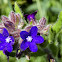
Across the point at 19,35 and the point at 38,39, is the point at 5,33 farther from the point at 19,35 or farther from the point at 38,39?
the point at 38,39

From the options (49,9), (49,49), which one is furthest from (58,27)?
(49,9)

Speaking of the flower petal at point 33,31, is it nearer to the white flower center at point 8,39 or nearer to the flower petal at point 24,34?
the flower petal at point 24,34

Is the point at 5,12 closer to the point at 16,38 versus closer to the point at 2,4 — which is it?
the point at 2,4

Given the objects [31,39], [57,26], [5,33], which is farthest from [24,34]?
[57,26]

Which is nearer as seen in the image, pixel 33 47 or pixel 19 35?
pixel 33 47

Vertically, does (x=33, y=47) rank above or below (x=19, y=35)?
below

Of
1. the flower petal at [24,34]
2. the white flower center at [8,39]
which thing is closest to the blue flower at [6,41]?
the white flower center at [8,39]

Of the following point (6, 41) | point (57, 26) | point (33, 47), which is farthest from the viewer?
point (57, 26)

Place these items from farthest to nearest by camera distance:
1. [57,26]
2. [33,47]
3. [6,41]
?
[57,26] → [6,41] → [33,47]
